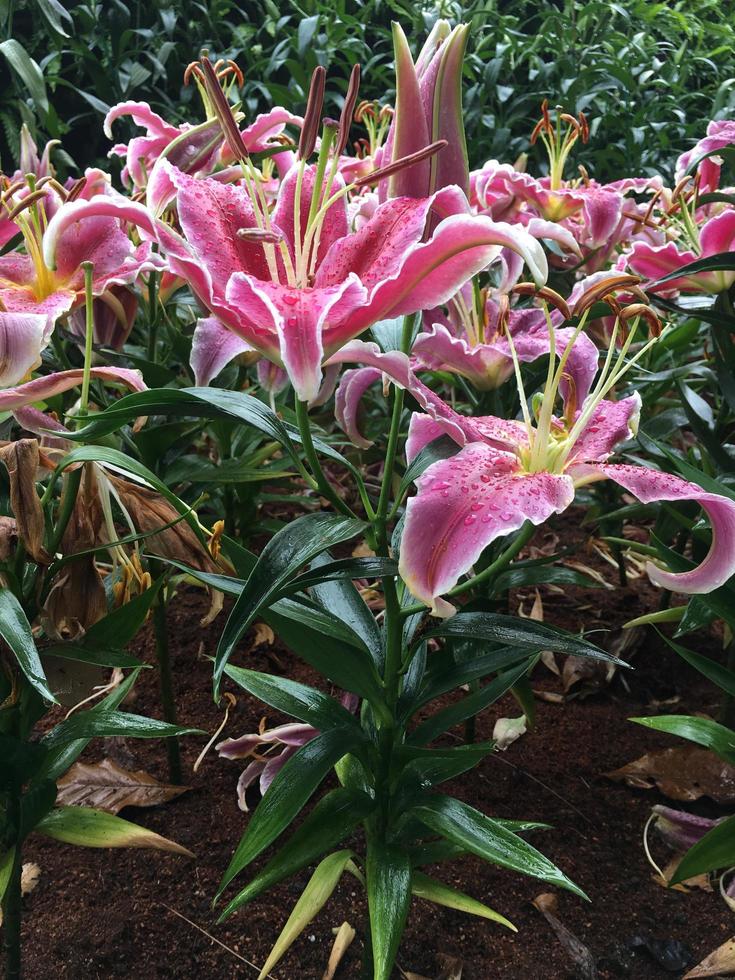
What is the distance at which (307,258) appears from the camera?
615 mm

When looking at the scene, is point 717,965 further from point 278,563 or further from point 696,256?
point 696,256

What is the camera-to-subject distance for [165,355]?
129 centimetres

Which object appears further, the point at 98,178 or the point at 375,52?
the point at 375,52

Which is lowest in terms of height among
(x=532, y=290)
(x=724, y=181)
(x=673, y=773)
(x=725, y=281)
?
(x=673, y=773)

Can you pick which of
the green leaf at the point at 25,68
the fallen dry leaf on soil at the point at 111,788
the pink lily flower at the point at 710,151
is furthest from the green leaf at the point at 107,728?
the green leaf at the point at 25,68

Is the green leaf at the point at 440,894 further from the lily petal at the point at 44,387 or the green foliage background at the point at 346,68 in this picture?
the green foliage background at the point at 346,68

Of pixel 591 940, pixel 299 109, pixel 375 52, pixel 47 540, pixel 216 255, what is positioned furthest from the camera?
pixel 375 52

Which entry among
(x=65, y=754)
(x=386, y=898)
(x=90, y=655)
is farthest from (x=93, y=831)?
(x=386, y=898)

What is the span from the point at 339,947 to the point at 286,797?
31 cm

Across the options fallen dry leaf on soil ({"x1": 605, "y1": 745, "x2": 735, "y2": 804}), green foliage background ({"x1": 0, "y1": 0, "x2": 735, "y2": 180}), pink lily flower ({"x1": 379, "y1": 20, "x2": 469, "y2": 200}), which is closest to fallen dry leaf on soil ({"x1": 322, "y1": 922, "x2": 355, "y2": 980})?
fallen dry leaf on soil ({"x1": 605, "y1": 745, "x2": 735, "y2": 804})

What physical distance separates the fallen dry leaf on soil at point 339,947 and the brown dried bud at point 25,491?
555 millimetres

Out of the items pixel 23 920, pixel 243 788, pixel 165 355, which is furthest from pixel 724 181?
pixel 23 920

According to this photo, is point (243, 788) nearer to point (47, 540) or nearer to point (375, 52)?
point (47, 540)

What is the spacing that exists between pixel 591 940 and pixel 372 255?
808 millimetres
